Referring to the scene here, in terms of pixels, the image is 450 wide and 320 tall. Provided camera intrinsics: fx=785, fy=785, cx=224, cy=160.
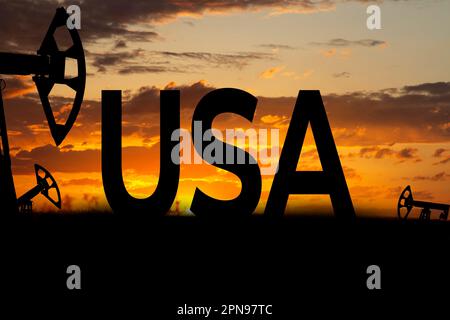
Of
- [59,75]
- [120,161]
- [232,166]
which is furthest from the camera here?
[120,161]

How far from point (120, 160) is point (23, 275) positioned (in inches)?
192

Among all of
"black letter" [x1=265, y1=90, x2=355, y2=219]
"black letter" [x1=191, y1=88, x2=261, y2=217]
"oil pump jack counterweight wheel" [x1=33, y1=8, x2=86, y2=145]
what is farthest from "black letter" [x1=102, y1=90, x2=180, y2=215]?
"black letter" [x1=265, y1=90, x2=355, y2=219]

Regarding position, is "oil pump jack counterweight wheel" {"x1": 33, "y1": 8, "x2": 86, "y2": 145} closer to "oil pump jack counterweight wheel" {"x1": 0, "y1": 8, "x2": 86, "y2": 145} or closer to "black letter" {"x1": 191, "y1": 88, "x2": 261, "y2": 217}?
"oil pump jack counterweight wheel" {"x1": 0, "y1": 8, "x2": 86, "y2": 145}

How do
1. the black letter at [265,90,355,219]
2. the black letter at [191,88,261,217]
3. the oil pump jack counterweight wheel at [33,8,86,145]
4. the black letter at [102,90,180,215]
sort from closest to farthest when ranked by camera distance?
the oil pump jack counterweight wheel at [33,8,86,145] → the black letter at [265,90,355,219] → the black letter at [191,88,261,217] → the black letter at [102,90,180,215]

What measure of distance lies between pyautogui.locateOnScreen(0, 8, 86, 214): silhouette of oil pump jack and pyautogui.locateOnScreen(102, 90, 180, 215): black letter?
168 centimetres

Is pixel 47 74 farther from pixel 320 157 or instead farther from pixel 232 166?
pixel 320 157

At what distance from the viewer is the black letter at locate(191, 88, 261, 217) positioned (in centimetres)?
2062

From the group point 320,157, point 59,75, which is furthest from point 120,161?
point 320,157

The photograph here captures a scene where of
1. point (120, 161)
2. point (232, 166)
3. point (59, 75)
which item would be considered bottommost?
point (232, 166)

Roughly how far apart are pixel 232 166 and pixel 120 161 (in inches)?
122

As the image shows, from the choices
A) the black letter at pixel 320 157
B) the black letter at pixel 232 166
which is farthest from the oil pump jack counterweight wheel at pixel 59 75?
the black letter at pixel 320 157

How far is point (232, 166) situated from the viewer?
2091cm

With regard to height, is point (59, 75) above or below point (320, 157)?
above

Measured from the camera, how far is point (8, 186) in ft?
62.8
